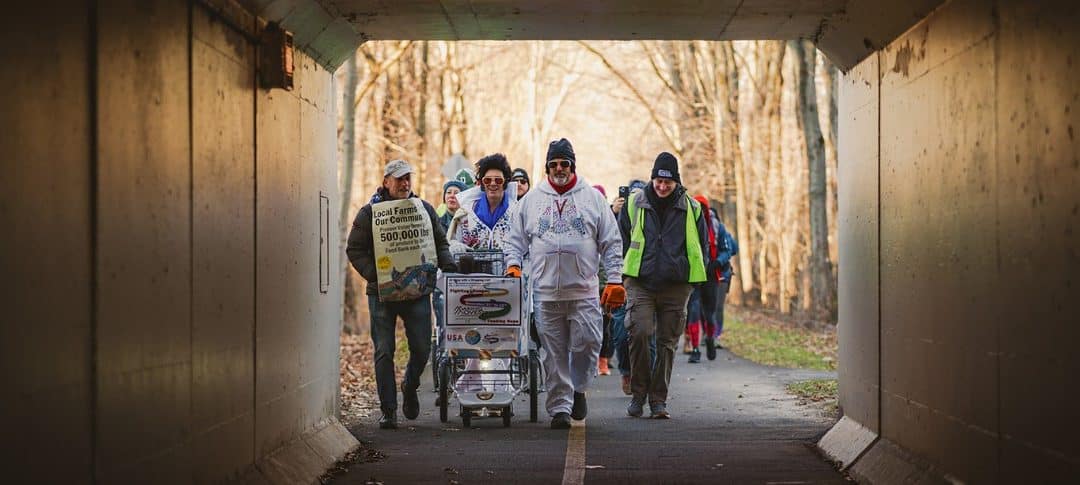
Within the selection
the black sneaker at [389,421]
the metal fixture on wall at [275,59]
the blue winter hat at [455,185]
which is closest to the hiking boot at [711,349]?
the blue winter hat at [455,185]

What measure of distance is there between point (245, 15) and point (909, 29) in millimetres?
3815

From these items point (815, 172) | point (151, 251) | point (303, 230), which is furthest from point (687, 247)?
point (815, 172)

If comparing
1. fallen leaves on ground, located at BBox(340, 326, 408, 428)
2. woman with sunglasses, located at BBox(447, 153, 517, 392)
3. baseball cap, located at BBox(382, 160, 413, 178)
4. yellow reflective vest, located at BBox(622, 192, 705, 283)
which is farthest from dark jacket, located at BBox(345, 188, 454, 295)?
yellow reflective vest, located at BBox(622, 192, 705, 283)

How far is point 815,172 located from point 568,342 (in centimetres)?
1647

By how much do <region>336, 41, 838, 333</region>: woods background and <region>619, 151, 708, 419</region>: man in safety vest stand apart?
959 cm

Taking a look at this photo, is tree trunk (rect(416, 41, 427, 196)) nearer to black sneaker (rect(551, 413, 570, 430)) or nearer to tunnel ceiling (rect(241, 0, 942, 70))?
black sneaker (rect(551, 413, 570, 430))

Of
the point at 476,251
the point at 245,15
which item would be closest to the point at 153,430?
the point at 245,15

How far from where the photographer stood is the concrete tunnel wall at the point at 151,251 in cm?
475

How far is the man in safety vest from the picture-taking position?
12.9 meters

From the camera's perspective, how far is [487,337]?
1234 cm

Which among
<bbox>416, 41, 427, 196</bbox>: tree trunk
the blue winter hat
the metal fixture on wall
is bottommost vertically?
the blue winter hat

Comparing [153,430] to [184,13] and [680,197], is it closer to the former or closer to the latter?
[184,13]

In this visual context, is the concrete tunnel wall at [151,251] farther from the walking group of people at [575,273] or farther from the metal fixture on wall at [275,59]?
the walking group of people at [575,273]

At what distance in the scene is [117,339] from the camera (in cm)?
558
